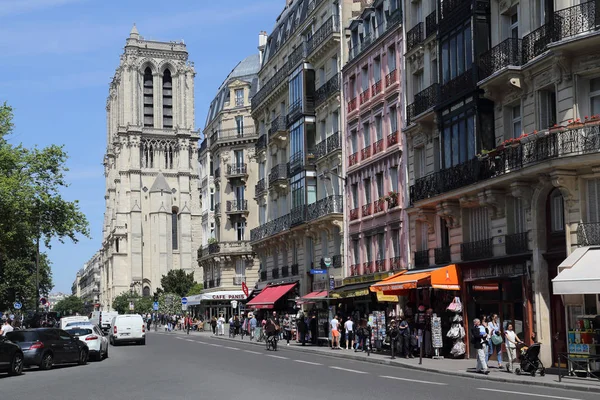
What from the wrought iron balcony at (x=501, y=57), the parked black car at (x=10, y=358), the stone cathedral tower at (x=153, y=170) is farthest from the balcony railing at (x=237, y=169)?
the stone cathedral tower at (x=153, y=170)

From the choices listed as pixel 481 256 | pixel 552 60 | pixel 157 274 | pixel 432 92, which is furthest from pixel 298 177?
pixel 157 274

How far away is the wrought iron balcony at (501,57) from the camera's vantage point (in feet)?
94.9

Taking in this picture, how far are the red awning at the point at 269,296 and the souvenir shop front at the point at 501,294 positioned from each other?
72.7ft

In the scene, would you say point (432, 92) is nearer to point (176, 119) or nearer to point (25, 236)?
point (25, 236)

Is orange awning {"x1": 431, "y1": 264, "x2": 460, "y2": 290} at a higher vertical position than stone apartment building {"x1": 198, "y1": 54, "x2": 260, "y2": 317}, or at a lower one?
lower

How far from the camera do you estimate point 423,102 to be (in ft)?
121

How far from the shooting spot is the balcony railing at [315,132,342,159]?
4803cm

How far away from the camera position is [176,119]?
15325 cm

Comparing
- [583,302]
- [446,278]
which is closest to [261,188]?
[446,278]

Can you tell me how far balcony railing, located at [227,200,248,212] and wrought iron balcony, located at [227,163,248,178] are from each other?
226 cm

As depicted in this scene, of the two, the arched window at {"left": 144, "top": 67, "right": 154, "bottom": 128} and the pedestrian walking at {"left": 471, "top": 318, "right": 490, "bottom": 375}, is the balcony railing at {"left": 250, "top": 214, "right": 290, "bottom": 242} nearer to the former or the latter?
the pedestrian walking at {"left": 471, "top": 318, "right": 490, "bottom": 375}

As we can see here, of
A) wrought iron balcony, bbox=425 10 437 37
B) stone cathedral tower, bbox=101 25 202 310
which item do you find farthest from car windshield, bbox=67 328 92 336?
stone cathedral tower, bbox=101 25 202 310

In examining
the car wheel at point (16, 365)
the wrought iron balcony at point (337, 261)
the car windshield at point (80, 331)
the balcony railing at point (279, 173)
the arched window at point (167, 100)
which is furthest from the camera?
the arched window at point (167, 100)

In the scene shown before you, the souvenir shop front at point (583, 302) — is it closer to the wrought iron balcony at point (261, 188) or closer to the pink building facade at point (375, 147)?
the pink building facade at point (375, 147)
